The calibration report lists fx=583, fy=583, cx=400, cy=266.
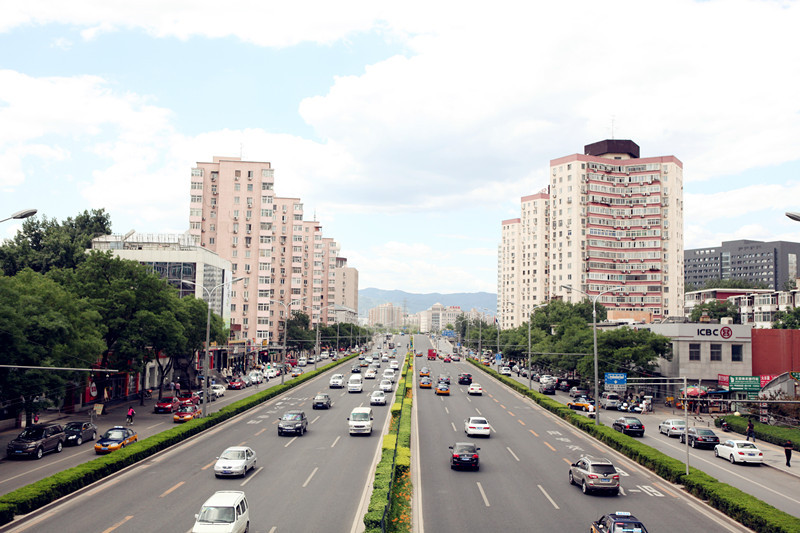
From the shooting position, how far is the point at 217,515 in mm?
18594

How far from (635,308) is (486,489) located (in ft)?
387

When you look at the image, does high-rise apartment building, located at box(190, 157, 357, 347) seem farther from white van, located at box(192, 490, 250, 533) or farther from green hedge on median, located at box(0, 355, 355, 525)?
white van, located at box(192, 490, 250, 533)

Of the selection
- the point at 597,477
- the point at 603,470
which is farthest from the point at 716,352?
A: the point at 597,477

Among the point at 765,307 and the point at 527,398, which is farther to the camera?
the point at 765,307

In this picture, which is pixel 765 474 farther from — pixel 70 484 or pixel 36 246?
pixel 36 246

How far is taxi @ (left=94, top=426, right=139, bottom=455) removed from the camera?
113 feet

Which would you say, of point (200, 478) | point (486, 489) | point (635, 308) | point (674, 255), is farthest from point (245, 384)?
point (674, 255)

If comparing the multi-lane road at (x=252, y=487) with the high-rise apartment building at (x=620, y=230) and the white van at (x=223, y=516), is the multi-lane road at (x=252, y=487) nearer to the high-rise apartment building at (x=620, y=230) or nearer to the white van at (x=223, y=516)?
the white van at (x=223, y=516)

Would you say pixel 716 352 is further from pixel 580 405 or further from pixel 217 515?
pixel 217 515

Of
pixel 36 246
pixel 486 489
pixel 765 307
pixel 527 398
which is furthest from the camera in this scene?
pixel 765 307

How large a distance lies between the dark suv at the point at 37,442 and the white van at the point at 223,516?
20.3 metres

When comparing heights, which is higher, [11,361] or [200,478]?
[11,361]

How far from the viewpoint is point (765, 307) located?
12081 centimetres

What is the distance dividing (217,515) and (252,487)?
316 inches
